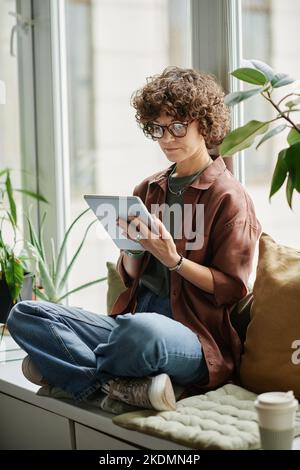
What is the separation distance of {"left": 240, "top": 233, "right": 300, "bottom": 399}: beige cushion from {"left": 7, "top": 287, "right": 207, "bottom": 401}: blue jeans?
14 cm

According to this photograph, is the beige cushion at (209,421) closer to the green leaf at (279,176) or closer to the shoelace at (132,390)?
the shoelace at (132,390)

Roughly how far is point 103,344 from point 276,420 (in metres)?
0.61

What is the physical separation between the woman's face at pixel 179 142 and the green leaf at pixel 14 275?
835 millimetres

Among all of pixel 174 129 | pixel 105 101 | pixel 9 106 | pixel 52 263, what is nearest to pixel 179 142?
pixel 174 129

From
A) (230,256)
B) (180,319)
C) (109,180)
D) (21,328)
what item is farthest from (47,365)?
(109,180)

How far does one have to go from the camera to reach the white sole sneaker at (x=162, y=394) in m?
1.99

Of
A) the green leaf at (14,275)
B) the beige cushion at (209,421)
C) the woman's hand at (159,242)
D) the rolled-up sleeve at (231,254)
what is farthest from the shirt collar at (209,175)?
the green leaf at (14,275)

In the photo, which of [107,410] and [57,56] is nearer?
[107,410]

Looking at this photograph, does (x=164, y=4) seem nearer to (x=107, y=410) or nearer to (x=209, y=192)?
(x=209, y=192)

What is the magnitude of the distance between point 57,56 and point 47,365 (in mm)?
1720

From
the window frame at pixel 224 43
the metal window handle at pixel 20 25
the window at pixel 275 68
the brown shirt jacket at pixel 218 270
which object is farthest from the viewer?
the metal window handle at pixel 20 25

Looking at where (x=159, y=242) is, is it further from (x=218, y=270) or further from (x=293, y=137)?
(x=293, y=137)

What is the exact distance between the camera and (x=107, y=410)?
213 cm

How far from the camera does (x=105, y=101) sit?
333 cm
